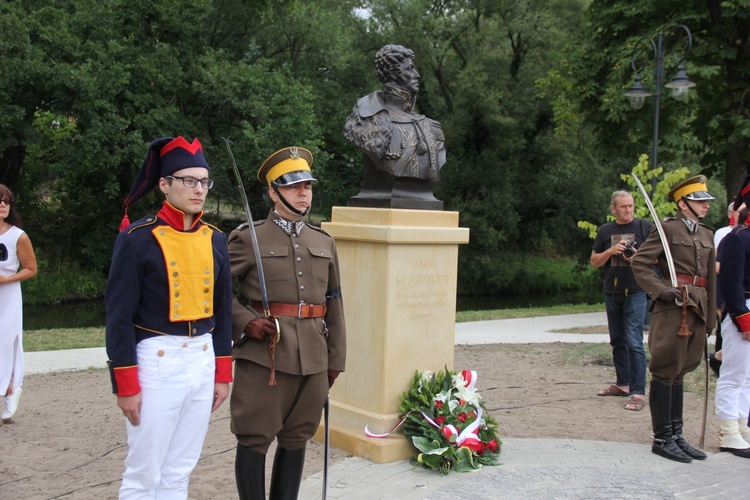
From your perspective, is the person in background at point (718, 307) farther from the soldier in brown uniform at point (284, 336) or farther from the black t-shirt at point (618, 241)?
the soldier in brown uniform at point (284, 336)

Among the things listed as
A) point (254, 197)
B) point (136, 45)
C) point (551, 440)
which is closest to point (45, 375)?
point (551, 440)

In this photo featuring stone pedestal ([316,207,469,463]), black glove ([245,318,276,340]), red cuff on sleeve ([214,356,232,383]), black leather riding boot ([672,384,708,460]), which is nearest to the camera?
red cuff on sleeve ([214,356,232,383])

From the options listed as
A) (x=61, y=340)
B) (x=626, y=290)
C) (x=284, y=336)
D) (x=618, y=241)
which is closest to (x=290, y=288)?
(x=284, y=336)

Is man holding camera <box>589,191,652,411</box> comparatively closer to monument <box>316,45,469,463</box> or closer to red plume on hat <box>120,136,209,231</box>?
monument <box>316,45,469,463</box>

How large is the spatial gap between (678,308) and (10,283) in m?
5.48

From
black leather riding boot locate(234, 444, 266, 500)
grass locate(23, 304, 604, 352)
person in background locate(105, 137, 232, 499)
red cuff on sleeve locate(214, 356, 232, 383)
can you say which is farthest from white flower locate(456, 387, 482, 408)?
grass locate(23, 304, 604, 352)

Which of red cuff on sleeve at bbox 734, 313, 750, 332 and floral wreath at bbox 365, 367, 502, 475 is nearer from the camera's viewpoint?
floral wreath at bbox 365, 367, 502, 475

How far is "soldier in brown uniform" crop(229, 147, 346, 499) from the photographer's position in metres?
4.06

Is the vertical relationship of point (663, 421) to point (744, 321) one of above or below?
below

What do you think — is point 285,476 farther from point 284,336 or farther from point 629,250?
point 629,250

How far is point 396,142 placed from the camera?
5988mm

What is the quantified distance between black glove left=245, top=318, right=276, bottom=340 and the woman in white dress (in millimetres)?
3161

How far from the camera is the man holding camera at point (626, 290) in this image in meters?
7.73

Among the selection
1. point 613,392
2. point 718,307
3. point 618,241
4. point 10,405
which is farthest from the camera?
point 613,392
